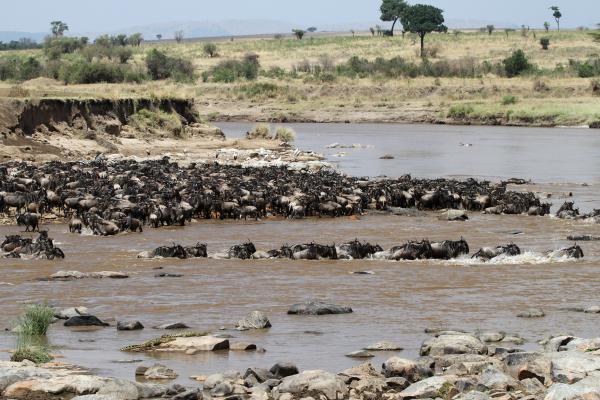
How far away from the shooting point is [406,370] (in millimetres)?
8820

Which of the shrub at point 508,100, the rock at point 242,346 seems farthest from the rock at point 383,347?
the shrub at point 508,100

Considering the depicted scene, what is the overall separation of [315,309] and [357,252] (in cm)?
477

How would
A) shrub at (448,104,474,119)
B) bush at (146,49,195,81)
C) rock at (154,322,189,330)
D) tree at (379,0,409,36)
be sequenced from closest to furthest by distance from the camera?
rock at (154,322,189,330) < shrub at (448,104,474,119) < bush at (146,49,195,81) < tree at (379,0,409,36)

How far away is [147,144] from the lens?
1432 inches

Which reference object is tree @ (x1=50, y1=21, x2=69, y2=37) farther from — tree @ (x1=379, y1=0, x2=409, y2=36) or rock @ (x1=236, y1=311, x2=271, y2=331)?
rock @ (x1=236, y1=311, x2=271, y2=331)

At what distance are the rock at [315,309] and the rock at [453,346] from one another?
7.64 feet

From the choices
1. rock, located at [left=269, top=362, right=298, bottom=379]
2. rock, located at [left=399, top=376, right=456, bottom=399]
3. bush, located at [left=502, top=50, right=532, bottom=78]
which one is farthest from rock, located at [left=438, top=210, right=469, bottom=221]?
bush, located at [left=502, top=50, right=532, bottom=78]

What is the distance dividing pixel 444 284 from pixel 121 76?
48.4 metres

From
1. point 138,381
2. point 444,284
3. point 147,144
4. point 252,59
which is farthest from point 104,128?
Result: point 252,59

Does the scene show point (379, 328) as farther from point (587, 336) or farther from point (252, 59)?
point (252, 59)

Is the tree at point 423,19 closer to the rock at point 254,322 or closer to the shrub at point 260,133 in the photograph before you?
the shrub at point 260,133

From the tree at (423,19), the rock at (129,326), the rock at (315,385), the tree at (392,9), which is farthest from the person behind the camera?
the tree at (392,9)

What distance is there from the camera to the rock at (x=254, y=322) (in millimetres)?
11344

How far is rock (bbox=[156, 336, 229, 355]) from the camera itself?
399 inches
